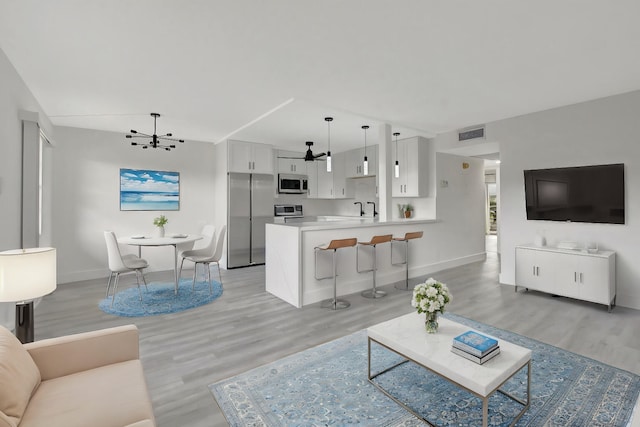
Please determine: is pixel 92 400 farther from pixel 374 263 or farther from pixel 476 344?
pixel 374 263

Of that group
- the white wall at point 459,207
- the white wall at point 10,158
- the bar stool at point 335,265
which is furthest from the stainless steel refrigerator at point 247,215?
the white wall at point 459,207

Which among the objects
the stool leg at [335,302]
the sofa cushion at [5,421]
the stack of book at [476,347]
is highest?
the sofa cushion at [5,421]

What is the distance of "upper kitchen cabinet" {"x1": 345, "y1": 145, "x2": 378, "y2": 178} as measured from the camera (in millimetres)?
6961

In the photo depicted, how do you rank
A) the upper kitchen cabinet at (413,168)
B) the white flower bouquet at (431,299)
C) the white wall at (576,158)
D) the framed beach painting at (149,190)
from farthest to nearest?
the upper kitchen cabinet at (413,168), the framed beach painting at (149,190), the white wall at (576,158), the white flower bouquet at (431,299)

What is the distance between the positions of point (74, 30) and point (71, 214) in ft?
12.9

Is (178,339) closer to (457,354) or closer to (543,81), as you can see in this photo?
(457,354)

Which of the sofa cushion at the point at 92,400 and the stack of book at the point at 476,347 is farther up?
the stack of book at the point at 476,347

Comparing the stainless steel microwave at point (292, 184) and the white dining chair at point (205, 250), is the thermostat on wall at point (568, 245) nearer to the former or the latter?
the white dining chair at point (205, 250)

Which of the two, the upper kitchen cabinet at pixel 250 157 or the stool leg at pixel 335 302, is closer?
the stool leg at pixel 335 302

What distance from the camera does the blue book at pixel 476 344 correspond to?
1.79 meters

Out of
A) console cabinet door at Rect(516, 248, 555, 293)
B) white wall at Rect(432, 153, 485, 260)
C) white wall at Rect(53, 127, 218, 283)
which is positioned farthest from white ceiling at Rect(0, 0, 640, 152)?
console cabinet door at Rect(516, 248, 555, 293)

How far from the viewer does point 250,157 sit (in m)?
6.38

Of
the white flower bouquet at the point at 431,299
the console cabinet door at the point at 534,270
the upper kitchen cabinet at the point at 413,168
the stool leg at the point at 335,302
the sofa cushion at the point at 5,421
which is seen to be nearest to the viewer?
the sofa cushion at the point at 5,421

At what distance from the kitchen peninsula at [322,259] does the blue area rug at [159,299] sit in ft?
3.14
